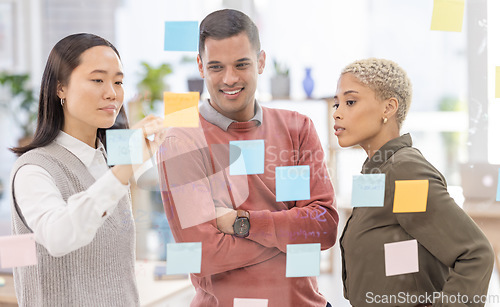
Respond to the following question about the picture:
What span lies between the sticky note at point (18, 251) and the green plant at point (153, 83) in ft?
1.39

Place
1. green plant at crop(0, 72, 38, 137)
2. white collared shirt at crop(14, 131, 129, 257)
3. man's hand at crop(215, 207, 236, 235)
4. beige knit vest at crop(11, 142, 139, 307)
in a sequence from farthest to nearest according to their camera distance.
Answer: green plant at crop(0, 72, 38, 137), man's hand at crop(215, 207, 236, 235), beige knit vest at crop(11, 142, 139, 307), white collared shirt at crop(14, 131, 129, 257)

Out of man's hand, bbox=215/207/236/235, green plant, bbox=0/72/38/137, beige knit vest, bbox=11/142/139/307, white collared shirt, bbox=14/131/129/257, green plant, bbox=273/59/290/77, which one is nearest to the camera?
white collared shirt, bbox=14/131/129/257

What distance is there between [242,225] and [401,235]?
0.39 metres

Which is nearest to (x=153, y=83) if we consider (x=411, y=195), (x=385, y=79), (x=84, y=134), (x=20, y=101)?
(x=84, y=134)

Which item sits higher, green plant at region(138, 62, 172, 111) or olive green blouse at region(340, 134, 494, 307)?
green plant at region(138, 62, 172, 111)

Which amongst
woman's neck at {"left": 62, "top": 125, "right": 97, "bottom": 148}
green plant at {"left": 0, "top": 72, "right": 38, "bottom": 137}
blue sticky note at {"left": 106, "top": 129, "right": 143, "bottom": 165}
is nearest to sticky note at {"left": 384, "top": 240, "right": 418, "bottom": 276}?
blue sticky note at {"left": 106, "top": 129, "right": 143, "bottom": 165}

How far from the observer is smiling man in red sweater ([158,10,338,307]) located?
117 centimetres

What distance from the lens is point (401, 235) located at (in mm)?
1155

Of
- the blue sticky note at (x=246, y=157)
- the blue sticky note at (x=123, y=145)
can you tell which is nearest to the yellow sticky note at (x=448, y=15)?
the blue sticky note at (x=246, y=157)

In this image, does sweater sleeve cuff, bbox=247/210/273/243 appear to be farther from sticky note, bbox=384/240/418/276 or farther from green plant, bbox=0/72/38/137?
green plant, bbox=0/72/38/137

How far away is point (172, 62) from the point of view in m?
1.27

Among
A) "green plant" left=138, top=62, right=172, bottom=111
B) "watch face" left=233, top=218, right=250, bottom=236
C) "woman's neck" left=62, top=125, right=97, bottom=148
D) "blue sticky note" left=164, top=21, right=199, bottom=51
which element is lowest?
"watch face" left=233, top=218, right=250, bottom=236

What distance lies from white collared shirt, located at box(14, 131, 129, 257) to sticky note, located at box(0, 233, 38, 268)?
50 millimetres

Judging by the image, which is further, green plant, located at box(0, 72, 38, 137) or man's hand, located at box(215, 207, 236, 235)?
green plant, located at box(0, 72, 38, 137)
